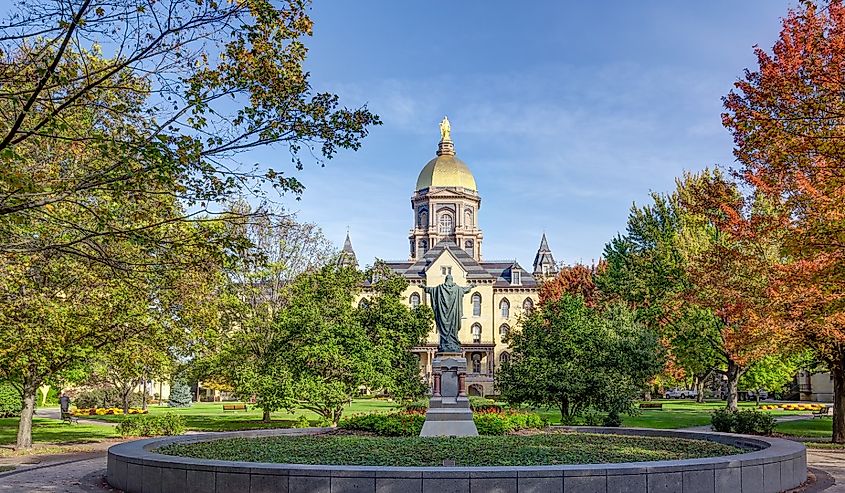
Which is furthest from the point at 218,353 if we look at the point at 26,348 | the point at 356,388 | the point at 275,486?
the point at 275,486

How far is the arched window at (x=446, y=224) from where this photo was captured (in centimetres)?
9812

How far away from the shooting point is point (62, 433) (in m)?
28.6

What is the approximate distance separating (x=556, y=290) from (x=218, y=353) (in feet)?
86.3

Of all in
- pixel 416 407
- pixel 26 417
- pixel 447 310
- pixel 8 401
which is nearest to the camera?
pixel 26 417

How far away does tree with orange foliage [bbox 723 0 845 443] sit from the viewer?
606 inches

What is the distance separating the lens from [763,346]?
23.2m

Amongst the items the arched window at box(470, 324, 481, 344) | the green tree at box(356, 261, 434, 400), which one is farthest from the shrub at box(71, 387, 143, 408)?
the arched window at box(470, 324, 481, 344)

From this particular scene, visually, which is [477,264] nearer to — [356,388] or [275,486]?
[356,388]

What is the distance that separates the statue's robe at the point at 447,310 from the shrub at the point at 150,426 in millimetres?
9770

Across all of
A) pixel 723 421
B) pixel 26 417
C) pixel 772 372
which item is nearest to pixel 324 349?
pixel 26 417

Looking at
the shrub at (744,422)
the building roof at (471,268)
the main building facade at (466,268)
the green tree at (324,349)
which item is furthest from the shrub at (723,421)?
the building roof at (471,268)

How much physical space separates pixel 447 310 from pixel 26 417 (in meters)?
12.8

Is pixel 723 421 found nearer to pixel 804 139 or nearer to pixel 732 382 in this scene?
pixel 804 139

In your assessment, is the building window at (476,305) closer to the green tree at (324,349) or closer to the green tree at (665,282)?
the green tree at (665,282)
